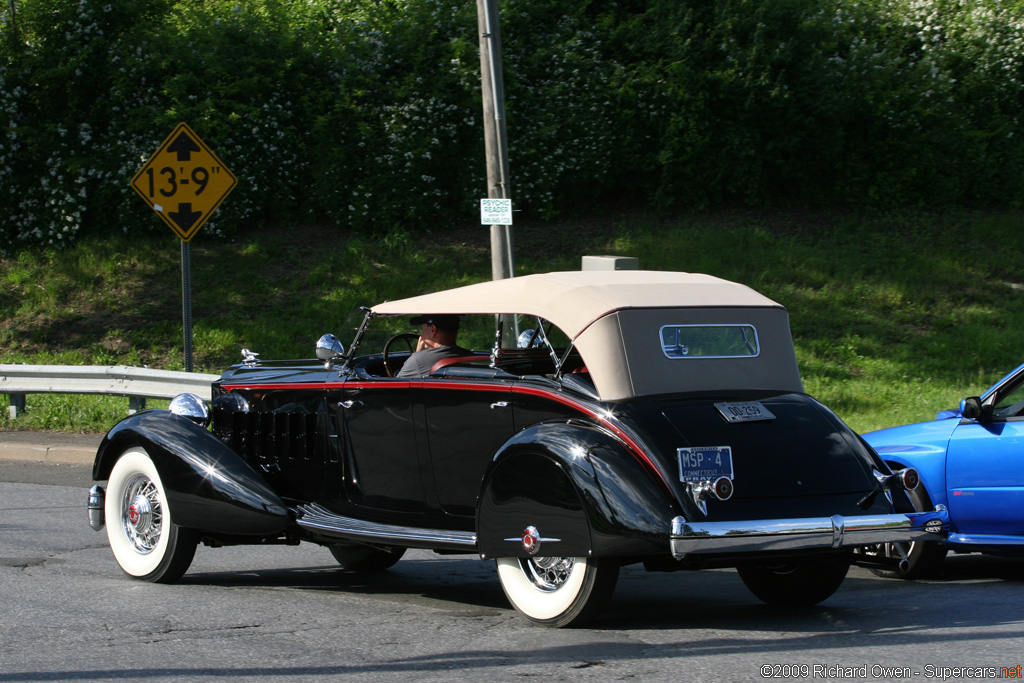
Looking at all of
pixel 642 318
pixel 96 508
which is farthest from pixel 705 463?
pixel 96 508

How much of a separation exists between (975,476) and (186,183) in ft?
28.1

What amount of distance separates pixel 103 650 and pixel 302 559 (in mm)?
2730

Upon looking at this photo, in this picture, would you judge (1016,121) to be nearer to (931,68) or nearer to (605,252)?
(931,68)

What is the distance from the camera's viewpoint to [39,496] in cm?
937

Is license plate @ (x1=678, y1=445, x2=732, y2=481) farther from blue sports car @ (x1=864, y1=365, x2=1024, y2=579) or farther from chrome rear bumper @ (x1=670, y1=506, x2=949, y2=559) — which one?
blue sports car @ (x1=864, y1=365, x2=1024, y2=579)

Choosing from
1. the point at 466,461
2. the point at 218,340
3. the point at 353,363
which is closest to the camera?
the point at 466,461

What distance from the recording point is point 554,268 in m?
17.0

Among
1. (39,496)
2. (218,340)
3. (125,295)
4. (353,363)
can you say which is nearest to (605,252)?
(218,340)

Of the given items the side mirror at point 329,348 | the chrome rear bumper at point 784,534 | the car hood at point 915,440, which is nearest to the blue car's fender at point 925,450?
the car hood at point 915,440

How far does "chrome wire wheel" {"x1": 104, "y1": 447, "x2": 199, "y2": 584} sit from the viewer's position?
6.46m

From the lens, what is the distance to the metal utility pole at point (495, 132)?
38.8 ft

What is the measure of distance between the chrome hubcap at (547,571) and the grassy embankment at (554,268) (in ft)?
27.5

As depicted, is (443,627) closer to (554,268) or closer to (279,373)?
(279,373)

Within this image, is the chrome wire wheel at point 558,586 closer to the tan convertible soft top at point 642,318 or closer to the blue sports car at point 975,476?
the tan convertible soft top at point 642,318
